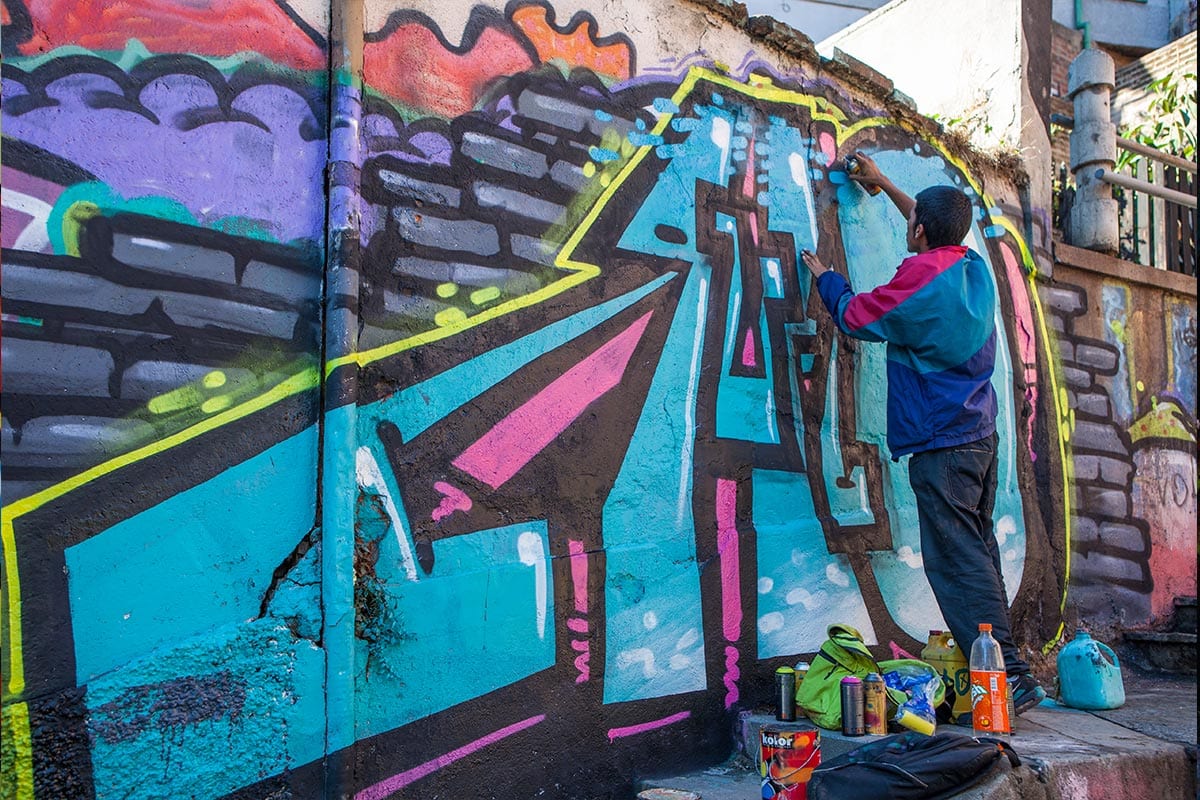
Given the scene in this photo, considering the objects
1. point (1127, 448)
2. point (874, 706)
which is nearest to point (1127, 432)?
point (1127, 448)

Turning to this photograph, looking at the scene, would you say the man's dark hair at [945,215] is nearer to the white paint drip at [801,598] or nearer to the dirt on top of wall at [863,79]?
the dirt on top of wall at [863,79]

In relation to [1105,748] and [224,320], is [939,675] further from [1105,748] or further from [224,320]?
[224,320]

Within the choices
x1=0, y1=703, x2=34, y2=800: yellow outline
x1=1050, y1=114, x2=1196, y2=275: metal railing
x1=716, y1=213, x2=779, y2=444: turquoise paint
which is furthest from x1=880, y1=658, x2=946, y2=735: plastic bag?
x1=1050, y1=114, x2=1196, y2=275: metal railing

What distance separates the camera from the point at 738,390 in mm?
3910

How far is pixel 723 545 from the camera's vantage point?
12.2 feet

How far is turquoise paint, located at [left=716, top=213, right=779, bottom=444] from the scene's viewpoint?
3859mm

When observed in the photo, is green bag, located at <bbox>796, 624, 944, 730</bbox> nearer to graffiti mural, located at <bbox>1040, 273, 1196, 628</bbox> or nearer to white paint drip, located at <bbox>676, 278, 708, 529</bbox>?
white paint drip, located at <bbox>676, 278, 708, 529</bbox>

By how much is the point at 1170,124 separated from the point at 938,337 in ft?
19.8

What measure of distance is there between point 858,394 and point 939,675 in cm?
137

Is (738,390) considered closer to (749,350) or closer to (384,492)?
(749,350)

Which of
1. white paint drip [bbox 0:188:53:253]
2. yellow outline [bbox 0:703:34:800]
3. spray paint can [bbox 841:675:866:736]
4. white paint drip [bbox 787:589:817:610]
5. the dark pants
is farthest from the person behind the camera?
white paint drip [bbox 787:589:817:610]

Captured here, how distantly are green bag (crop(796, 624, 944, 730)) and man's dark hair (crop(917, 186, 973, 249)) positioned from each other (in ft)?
5.33

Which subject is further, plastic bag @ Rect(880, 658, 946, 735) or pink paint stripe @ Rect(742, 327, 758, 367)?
pink paint stripe @ Rect(742, 327, 758, 367)

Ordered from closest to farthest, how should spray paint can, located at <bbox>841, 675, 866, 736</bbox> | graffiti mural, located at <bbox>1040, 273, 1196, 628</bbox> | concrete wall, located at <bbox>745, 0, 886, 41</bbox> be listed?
spray paint can, located at <bbox>841, 675, 866, 736</bbox>, graffiti mural, located at <bbox>1040, 273, 1196, 628</bbox>, concrete wall, located at <bbox>745, 0, 886, 41</bbox>
